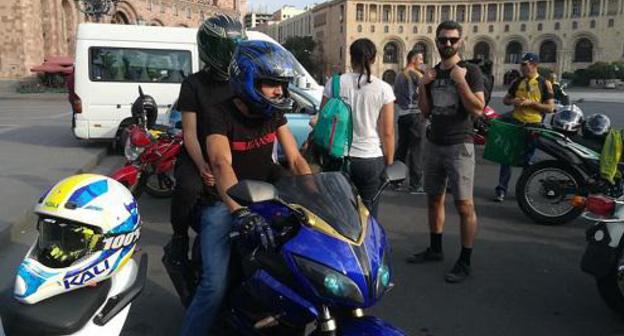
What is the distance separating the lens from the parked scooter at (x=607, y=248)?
3.60 metres

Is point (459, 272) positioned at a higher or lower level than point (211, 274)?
lower

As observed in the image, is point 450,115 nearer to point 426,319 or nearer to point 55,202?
point 426,319

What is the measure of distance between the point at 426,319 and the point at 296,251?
219 centimetres

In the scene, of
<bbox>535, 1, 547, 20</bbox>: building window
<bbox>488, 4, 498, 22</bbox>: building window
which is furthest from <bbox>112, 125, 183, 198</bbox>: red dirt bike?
<bbox>488, 4, 498, 22</bbox>: building window

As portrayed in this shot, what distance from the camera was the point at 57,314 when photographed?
2.41 m

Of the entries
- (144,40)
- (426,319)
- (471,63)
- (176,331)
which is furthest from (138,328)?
(144,40)

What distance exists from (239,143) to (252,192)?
2.41 feet

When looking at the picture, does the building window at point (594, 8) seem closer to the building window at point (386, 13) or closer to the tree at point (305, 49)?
the building window at point (386, 13)

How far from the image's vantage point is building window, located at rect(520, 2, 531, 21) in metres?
99.1

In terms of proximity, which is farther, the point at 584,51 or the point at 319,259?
the point at 584,51

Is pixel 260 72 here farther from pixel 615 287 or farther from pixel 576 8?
pixel 576 8

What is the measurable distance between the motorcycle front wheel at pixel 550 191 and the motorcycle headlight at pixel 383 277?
184 inches

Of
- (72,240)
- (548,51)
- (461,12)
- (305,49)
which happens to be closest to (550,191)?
(72,240)

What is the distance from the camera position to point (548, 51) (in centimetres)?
9794
